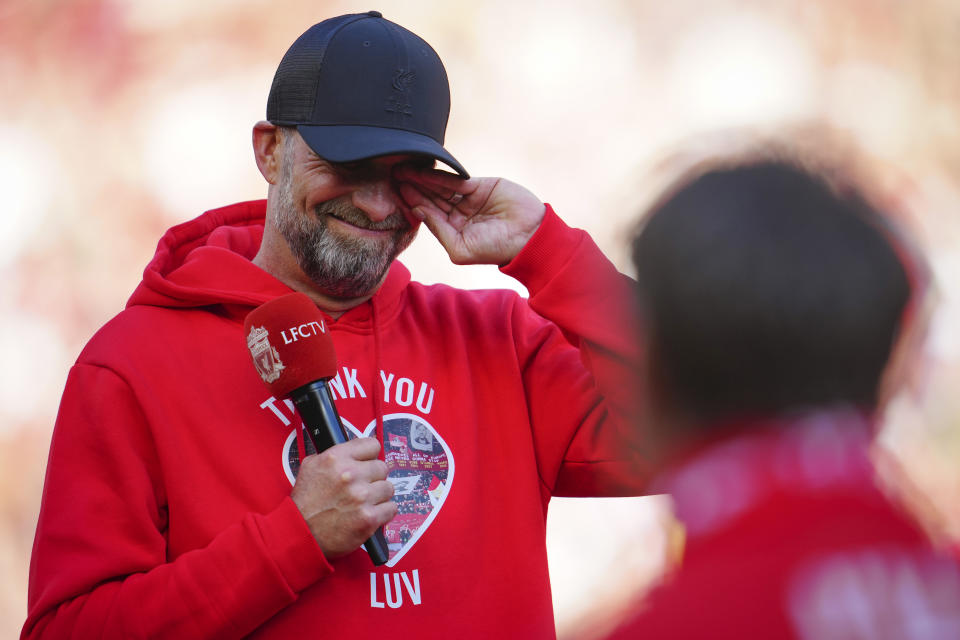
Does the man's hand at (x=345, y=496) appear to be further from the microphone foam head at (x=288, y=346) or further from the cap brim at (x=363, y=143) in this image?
the cap brim at (x=363, y=143)

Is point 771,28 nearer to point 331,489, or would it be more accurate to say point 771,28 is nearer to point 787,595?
point 331,489

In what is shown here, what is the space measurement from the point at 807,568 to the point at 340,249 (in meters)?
1.23

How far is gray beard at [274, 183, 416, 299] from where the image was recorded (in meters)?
1.78

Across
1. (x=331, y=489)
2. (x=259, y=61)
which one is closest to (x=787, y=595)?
(x=331, y=489)

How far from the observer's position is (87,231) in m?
3.15

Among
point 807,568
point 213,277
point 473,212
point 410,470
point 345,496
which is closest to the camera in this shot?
point 807,568

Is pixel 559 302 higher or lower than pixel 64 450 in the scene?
higher

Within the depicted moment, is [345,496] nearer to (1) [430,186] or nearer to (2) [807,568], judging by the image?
(1) [430,186]

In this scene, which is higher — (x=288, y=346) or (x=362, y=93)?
(x=362, y=93)

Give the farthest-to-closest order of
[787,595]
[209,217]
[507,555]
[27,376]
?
[27,376] < [209,217] < [507,555] < [787,595]

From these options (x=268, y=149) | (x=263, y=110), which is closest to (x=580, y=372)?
(x=268, y=149)

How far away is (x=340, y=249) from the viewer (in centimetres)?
178

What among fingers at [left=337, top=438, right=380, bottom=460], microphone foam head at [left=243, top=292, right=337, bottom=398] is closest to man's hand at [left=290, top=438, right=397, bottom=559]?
fingers at [left=337, top=438, right=380, bottom=460]

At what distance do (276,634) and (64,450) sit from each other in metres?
0.43
